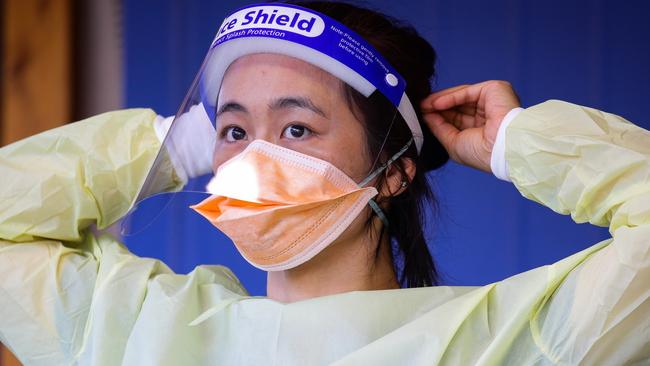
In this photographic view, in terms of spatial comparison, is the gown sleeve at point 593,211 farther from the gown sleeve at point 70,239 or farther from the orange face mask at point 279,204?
the gown sleeve at point 70,239

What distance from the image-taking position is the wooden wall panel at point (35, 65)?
3016mm

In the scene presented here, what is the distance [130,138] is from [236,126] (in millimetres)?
338

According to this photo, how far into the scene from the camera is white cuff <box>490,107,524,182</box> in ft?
5.97

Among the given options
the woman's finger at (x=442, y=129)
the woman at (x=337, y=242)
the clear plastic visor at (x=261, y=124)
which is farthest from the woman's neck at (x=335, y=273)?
the woman's finger at (x=442, y=129)

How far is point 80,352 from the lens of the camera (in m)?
1.90

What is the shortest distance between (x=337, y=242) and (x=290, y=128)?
8.2 inches

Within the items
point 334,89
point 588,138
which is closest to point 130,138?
point 334,89

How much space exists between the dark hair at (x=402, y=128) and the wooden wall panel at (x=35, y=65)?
1251mm

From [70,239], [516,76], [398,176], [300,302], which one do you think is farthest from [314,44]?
[516,76]

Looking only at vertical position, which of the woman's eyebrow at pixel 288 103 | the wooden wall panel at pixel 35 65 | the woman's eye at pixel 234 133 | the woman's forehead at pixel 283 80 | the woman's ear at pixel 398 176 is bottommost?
the wooden wall panel at pixel 35 65

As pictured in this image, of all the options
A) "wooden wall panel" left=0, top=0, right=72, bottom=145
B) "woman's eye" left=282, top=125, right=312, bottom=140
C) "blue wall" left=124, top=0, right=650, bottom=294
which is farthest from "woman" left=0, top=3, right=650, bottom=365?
"wooden wall panel" left=0, top=0, right=72, bottom=145

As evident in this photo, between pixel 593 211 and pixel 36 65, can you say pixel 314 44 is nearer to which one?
pixel 593 211

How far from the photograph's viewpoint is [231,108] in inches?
73.9

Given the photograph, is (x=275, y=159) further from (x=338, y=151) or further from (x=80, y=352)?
(x=80, y=352)
